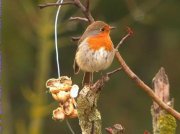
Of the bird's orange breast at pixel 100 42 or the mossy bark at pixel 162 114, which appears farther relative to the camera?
the bird's orange breast at pixel 100 42

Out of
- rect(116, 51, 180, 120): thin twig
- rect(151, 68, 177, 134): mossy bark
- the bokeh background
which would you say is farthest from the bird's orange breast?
the bokeh background

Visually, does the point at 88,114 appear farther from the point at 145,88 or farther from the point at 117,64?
the point at 117,64

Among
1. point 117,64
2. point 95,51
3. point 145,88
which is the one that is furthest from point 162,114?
point 117,64

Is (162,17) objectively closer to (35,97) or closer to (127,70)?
(35,97)

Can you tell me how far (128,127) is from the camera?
14.2 meters

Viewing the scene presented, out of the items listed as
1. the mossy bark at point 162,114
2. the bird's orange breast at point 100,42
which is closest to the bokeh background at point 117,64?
the bird's orange breast at point 100,42

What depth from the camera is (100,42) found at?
442 centimetres

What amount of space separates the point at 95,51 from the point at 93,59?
123mm

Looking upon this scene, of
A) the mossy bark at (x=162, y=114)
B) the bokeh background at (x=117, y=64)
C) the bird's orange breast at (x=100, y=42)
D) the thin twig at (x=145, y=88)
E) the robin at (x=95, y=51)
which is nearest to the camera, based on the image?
the thin twig at (x=145, y=88)

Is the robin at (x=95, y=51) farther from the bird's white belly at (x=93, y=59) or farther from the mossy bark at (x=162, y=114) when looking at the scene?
the mossy bark at (x=162, y=114)

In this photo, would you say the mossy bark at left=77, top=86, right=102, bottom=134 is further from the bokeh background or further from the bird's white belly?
the bokeh background

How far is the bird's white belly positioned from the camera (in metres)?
4.16

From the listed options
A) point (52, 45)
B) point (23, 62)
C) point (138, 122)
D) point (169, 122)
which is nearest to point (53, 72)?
Result: point (23, 62)

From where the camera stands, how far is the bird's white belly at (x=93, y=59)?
416 centimetres
